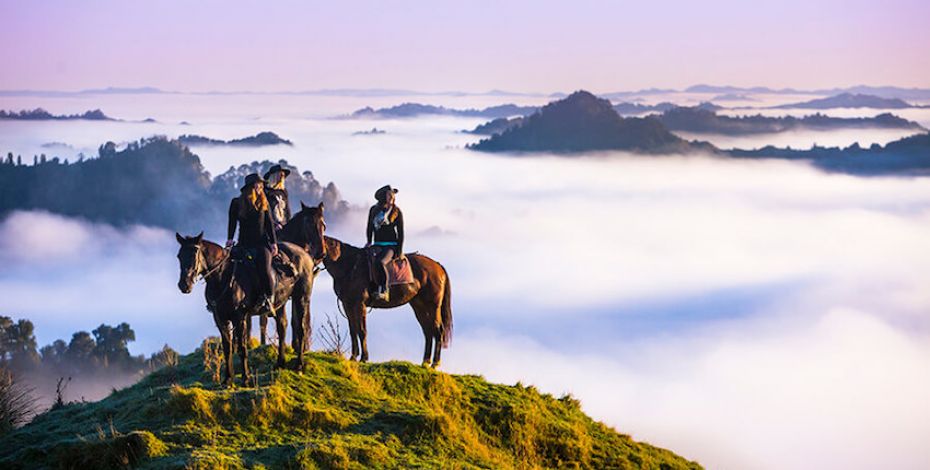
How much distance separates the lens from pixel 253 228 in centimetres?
1809

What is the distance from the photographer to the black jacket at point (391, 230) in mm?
21953

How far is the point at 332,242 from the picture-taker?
21.7m

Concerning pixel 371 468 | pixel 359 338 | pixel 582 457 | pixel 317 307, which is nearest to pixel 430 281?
→ pixel 359 338

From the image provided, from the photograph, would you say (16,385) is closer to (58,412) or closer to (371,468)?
(58,412)

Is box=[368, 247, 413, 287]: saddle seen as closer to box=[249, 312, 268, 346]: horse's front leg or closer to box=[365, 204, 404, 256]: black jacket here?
box=[365, 204, 404, 256]: black jacket

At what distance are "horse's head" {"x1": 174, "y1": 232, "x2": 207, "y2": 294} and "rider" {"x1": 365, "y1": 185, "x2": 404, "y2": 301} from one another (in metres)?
5.40

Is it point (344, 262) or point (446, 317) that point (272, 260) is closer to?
point (344, 262)

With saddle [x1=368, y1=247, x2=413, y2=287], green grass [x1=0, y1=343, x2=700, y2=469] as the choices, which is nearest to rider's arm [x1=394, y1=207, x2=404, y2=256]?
saddle [x1=368, y1=247, x2=413, y2=287]

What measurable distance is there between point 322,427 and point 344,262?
5.45 meters

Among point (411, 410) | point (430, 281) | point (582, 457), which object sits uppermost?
point (430, 281)

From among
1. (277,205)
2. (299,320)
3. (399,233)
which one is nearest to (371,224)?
(399,233)

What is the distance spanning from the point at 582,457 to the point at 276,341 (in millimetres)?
6521

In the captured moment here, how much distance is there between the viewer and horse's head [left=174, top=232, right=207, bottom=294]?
53.8ft

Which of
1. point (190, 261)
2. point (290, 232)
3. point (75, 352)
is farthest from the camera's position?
point (75, 352)
